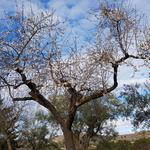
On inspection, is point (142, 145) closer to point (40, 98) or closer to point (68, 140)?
point (68, 140)

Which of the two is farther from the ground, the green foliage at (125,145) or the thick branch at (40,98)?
the green foliage at (125,145)

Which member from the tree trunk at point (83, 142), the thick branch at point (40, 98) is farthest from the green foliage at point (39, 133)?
the thick branch at point (40, 98)

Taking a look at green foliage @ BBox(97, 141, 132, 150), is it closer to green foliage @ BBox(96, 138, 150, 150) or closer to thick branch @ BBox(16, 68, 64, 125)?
green foliage @ BBox(96, 138, 150, 150)

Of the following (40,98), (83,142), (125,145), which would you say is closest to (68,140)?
(40,98)

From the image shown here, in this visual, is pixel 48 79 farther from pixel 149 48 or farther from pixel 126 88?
pixel 126 88

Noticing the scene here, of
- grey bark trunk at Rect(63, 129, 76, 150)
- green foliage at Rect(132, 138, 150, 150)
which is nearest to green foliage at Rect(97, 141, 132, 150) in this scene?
green foliage at Rect(132, 138, 150, 150)

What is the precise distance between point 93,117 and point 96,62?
3505cm

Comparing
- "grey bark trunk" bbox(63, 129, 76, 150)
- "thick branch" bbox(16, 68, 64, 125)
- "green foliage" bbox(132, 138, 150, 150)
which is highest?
"green foliage" bbox(132, 138, 150, 150)

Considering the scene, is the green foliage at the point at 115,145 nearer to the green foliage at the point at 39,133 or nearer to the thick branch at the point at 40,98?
the green foliage at the point at 39,133

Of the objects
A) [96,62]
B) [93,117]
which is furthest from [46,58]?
[93,117]

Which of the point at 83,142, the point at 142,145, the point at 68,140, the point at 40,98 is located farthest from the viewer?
the point at 83,142

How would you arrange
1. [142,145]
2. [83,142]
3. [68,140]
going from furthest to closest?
1. [83,142]
2. [142,145]
3. [68,140]

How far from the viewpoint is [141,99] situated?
4438 cm

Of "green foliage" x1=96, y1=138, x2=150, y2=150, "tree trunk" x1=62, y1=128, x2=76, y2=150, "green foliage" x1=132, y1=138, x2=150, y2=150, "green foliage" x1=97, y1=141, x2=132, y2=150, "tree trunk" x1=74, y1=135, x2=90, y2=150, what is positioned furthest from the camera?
"tree trunk" x1=74, y1=135, x2=90, y2=150
